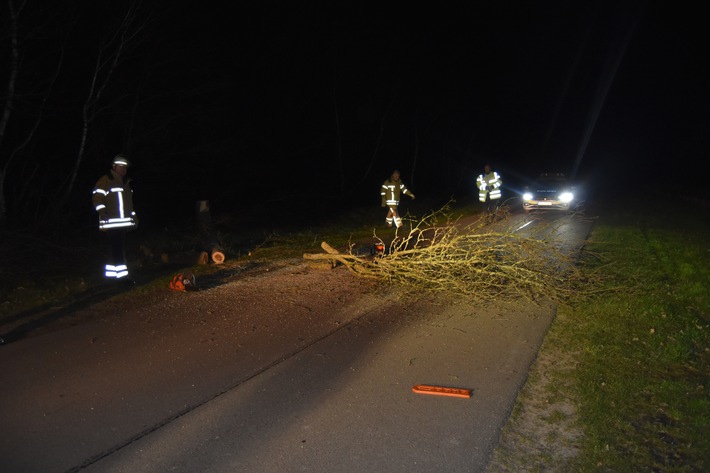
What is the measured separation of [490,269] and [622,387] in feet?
12.5

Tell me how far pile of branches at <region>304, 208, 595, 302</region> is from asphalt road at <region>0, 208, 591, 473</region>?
47cm

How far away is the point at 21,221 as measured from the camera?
11812mm

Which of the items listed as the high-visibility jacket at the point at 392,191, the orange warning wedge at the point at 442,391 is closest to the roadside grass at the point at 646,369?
the orange warning wedge at the point at 442,391

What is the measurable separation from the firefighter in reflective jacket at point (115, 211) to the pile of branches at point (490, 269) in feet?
13.4

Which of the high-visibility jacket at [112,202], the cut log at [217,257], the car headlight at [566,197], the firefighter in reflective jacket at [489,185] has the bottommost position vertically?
the cut log at [217,257]

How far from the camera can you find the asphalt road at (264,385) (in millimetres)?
3846

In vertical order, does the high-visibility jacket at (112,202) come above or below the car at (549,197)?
above

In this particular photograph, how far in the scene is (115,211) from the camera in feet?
Result: 29.1

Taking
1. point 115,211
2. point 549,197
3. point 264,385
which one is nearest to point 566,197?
point 549,197

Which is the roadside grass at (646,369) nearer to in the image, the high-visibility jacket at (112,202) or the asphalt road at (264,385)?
the asphalt road at (264,385)

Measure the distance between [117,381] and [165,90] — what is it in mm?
11505

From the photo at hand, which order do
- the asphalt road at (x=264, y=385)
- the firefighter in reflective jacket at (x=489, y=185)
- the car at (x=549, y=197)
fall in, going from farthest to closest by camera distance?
the car at (x=549, y=197) < the firefighter in reflective jacket at (x=489, y=185) < the asphalt road at (x=264, y=385)

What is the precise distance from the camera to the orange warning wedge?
4.81 meters

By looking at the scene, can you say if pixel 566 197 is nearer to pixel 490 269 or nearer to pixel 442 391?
pixel 490 269
